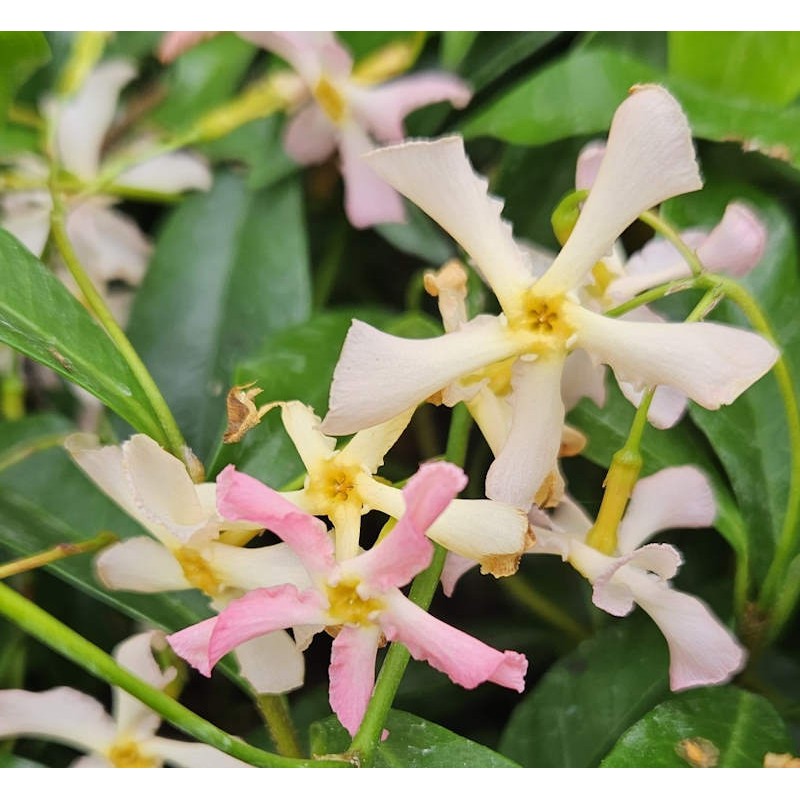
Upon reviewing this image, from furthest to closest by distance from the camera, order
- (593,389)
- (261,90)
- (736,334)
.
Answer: (261,90) < (593,389) < (736,334)

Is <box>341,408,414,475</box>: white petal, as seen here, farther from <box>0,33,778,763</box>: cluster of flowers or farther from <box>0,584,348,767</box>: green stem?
<box>0,584,348,767</box>: green stem

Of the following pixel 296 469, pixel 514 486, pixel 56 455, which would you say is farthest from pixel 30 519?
pixel 514 486

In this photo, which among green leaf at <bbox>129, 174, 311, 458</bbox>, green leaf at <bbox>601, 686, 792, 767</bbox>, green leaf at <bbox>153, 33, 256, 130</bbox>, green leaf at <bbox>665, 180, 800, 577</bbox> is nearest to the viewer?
green leaf at <bbox>601, 686, 792, 767</bbox>

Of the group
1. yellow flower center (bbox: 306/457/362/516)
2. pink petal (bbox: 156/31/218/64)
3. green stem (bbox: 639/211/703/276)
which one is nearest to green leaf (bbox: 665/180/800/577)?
green stem (bbox: 639/211/703/276)

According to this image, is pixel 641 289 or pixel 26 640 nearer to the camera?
pixel 641 289

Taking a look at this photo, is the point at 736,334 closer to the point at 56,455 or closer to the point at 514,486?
the point at 514,486

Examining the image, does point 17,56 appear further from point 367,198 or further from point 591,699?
point 591,699

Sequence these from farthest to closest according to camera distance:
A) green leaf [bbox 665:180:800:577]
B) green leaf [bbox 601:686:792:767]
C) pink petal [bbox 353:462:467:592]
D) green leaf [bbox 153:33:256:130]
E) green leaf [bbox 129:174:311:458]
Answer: green leaf [bbox 153:33:256:130]
green leaf [bbox 129:174:311:458]
green leaf [bbox 665:180:800:577]
green leaf [bbox 601:686:792:767]
pink petal [bbox 353:462:467:592]
